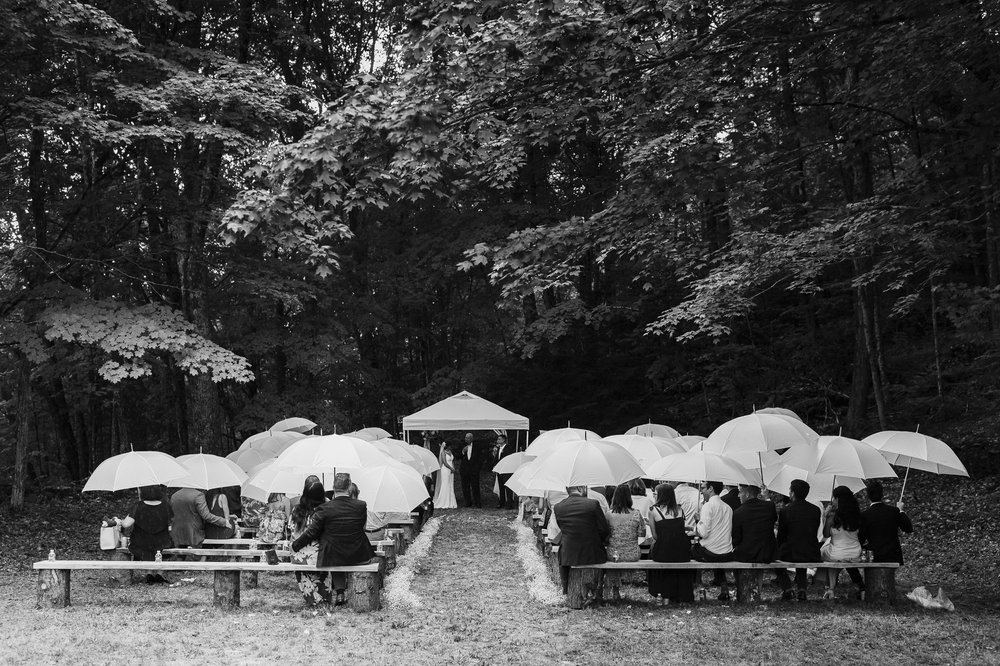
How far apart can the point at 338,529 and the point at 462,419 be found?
11.0 meters

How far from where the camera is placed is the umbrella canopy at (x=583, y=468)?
32.2 feet

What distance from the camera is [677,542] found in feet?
30.8

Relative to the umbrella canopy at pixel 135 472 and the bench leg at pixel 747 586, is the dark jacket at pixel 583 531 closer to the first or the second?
the bench leg at pixel 747 586

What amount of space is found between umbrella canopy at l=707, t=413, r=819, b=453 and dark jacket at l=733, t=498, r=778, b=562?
1.21 m

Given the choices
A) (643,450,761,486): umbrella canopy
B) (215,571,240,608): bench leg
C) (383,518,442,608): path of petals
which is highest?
(643,450,761,486): umbrella canopy

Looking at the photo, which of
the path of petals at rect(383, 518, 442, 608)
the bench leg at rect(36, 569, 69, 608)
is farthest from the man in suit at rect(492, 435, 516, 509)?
the bench leg at rect(36, 569, 69, 608)

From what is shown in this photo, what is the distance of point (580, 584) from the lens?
926cm

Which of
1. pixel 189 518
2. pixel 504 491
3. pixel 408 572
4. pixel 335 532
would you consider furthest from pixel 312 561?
pixel 504 491

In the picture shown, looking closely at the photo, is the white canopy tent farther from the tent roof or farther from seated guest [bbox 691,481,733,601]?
seated guest [bbox 691,481,733,601]

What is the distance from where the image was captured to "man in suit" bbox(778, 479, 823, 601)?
9664mm

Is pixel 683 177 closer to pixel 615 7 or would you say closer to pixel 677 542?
pixel 615 7

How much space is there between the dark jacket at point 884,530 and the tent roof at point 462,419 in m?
10.8

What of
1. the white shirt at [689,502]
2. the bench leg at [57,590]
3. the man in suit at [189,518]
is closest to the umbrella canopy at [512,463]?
the white shirt at [689,502]

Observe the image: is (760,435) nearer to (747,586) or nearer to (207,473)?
(747,586)
